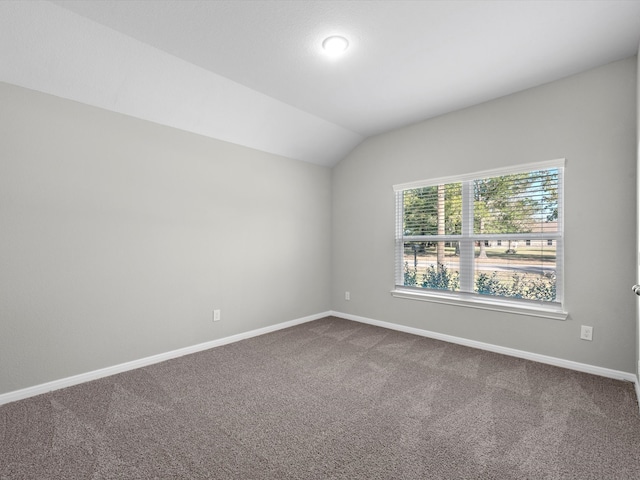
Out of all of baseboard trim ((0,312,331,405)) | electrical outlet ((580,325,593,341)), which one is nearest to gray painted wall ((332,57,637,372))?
electrical outlet ((580,325,593,341))

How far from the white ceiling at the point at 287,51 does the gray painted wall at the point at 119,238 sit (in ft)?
0.93

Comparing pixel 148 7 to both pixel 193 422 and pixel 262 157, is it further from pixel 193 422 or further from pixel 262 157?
pixel 193 422

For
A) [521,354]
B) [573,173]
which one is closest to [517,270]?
[521,354]

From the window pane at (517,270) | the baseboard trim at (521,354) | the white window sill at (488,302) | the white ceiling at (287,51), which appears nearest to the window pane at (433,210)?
the window pane at (517,270)

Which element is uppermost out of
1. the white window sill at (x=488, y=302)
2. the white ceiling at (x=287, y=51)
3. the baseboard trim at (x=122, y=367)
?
the white ceiling at (x=287, y=51)

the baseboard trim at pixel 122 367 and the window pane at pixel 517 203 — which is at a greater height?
the window pane at pixel 517 203

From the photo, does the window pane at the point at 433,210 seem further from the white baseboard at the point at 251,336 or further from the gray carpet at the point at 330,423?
the gray carpet at the point at 330,423

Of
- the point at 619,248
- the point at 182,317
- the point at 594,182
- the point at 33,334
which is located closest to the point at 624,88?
the point at 594,182

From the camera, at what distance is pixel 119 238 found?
274 centimetres

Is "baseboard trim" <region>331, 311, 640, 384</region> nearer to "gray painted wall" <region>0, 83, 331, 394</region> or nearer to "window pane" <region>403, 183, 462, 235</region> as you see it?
"window pane" <region>403, 183, 462, 235</region>

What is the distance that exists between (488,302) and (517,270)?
43cm

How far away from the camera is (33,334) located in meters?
2.33

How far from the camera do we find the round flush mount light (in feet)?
7.32

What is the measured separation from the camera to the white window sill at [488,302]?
9.50 feet
